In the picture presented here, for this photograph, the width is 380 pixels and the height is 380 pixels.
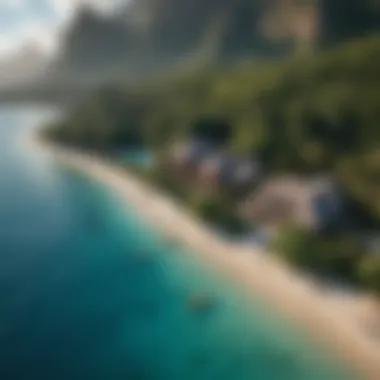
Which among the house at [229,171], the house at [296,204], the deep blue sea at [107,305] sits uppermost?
the house at [229,171]

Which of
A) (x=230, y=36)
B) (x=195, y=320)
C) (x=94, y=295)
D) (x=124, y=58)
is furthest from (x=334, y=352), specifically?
(x=124, y=58)

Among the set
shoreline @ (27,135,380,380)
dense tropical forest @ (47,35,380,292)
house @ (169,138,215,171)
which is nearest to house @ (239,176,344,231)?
dense tropical forest @ (47,35,380,292)

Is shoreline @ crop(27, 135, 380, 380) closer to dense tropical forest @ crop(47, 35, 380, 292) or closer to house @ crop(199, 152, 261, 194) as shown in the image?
dense tropical forest @ crop(47, 35, 380, 292)

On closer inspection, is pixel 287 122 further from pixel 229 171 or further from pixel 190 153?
pixel 190 153

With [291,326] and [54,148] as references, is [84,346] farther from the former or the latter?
[54,148]

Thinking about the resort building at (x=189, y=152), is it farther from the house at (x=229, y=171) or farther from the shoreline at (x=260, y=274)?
the shoreline at (x=260, y=274)

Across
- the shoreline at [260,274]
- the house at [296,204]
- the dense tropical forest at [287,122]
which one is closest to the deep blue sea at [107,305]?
the shoreline at [260,274]
